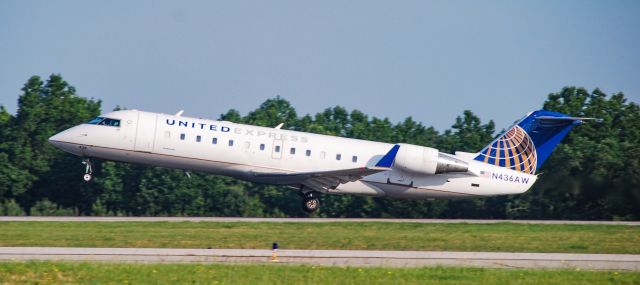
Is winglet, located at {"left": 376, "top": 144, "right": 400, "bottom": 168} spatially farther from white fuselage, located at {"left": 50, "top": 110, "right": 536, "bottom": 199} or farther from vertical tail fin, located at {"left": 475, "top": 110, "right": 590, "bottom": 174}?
vertical tail fin, located at {"left": 475, "top": 110, "right": 590, "bottom": 174}

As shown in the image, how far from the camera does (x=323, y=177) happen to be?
3266 cm

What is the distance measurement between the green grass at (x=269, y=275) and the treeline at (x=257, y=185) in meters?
17.7

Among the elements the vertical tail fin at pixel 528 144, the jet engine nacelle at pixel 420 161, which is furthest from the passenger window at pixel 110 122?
the vertical tail fin at pixel 528 144

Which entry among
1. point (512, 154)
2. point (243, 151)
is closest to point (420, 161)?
point (512, 154)

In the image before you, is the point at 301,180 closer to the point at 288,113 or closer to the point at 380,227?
the point at 380,227

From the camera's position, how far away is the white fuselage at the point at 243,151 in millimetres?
32125

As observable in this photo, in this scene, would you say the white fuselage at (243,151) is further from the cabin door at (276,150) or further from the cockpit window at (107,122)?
the cockpit window at (107,122)

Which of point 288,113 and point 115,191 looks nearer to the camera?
point 115,191

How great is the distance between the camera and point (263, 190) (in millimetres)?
40250

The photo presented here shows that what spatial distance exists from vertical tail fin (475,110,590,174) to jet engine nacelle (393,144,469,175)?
2294mm

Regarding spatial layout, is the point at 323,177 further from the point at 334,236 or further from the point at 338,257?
the point at 338,257

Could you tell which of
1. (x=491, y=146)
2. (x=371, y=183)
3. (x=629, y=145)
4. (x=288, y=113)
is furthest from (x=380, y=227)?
(x=288, y=113)

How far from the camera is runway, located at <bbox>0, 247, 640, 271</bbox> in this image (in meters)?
19.7

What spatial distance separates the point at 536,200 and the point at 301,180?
35.8 feet
